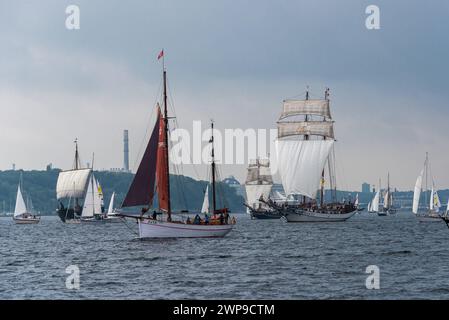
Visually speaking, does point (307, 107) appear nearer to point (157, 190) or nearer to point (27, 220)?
point (27, 220)

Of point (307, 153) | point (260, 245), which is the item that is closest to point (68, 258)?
point (260, 245)

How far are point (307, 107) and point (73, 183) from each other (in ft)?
164

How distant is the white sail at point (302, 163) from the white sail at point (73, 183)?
38970 mm

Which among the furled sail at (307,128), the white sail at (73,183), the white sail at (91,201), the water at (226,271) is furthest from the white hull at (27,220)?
the water at (226,271)

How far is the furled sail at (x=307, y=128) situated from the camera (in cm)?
16725

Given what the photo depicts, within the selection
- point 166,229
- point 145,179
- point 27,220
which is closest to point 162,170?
point 145,179

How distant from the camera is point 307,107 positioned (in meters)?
170

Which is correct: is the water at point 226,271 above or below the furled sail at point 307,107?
below

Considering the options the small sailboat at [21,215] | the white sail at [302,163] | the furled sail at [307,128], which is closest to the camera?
the white sail at [302,163]

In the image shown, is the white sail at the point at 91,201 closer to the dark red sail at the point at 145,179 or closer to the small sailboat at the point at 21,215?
the small sailboat at the point at 21,215

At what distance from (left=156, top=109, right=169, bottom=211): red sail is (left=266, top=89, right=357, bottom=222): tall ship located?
80113mm

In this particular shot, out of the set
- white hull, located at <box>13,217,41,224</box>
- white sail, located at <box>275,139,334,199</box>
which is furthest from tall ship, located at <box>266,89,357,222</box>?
white hull, located at <box>13,217,41,224</box>
